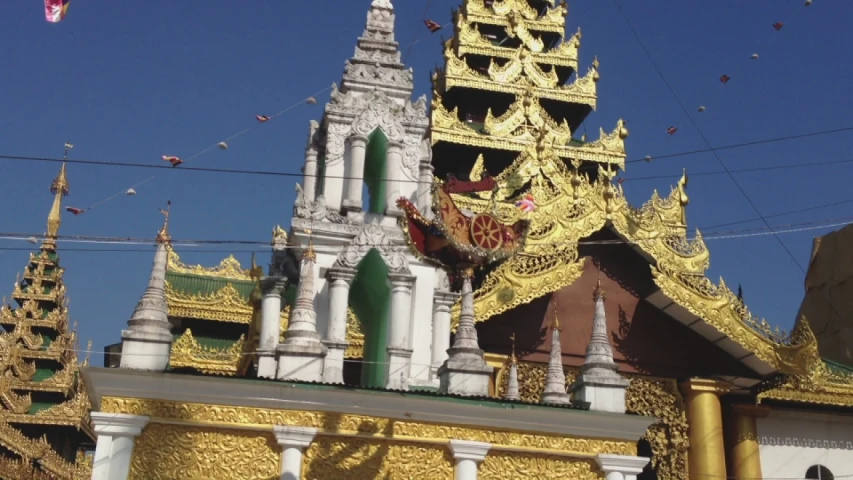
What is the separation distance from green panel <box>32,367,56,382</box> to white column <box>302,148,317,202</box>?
1514cm

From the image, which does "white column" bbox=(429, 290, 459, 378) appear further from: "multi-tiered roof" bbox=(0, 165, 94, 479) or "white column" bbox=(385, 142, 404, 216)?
"multi-tiered roof" bbox=(0, 165, 94, 479)

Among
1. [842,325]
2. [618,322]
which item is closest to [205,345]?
[618,322]

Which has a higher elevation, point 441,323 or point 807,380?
point 807,380

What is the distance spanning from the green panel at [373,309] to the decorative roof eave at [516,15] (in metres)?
19.7

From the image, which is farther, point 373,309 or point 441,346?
point 373,309

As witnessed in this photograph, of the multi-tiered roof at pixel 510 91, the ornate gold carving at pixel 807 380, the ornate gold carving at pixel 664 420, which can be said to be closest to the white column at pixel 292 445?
the ornate gold carving at pixel 664 420

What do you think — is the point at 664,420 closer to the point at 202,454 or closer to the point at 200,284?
the point at 200,284

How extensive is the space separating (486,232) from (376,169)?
8.28 ft

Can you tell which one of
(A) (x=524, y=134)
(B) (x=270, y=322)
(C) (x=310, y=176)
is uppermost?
(A) (x=524, y=134)

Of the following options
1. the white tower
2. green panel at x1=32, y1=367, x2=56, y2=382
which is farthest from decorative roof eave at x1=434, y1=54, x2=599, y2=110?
the white tower

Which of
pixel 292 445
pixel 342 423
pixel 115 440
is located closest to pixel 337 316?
pixel 342 423

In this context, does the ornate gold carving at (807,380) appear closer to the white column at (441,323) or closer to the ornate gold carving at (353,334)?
the white column at (441,323)

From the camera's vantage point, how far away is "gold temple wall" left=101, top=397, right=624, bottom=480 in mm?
10367

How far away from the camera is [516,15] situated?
3362cm
